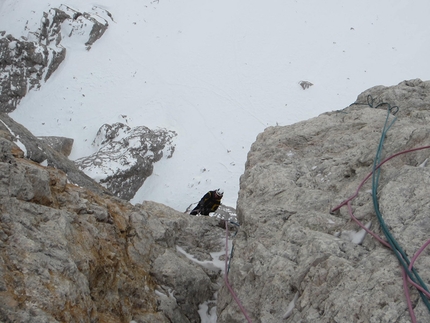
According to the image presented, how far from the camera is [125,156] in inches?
583

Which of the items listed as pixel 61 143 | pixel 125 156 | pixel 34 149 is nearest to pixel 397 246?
pixel 34 149

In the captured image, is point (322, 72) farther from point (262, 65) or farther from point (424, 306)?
point (424, 306)

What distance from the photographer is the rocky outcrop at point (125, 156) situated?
13.7m

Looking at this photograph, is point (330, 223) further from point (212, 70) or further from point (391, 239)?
point (212, 70)

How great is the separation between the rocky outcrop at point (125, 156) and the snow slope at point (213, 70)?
451 mm

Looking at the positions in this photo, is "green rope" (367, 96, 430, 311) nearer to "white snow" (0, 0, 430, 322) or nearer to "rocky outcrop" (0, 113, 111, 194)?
"rocky outcrop" (0, 113, 111, 194)

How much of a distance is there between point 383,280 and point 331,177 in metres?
2.37

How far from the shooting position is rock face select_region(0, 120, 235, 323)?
3613 mm

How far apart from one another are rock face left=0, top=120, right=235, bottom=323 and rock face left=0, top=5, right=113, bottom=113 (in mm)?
12837

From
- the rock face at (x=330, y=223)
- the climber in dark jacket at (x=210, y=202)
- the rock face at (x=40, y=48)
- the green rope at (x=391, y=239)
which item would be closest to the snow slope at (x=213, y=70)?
the rock face at (x=40, y=48)

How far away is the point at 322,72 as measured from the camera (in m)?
20.4

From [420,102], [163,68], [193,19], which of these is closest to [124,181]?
[163,68]

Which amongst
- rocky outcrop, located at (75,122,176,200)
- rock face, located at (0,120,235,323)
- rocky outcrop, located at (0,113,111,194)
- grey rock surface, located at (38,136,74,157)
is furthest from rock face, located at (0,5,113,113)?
rock face, located at (0,120,235,323)

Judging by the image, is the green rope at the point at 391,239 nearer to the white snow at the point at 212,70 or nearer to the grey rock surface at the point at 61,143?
the white snow at the point at 212,70
